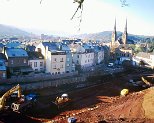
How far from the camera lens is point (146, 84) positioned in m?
69.8

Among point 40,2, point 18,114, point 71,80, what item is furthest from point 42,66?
point 40,2

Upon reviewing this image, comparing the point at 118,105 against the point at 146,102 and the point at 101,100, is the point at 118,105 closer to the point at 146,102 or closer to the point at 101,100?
the point at 146,102

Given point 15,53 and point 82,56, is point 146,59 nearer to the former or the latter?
point 82,56

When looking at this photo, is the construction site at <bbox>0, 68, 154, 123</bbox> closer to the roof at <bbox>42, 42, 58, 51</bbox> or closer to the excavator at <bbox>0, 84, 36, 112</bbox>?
the excavator at <bbox>0, 84, 36, 112</bbox>

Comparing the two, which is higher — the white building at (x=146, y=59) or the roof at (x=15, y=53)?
the roof at (x=15, y=53)

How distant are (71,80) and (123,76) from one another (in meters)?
22.6

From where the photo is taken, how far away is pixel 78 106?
4581cm

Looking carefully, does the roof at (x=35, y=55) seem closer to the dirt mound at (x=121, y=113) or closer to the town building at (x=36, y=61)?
the town building at (x=36, y=61)

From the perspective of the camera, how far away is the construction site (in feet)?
120

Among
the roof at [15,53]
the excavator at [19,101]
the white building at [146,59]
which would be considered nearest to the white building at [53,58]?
the roof at [15,53]

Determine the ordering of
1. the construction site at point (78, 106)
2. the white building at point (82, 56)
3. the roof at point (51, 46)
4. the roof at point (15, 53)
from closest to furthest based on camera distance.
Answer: the construction site at point (78, 106) → the roof at point (15, 53) → the roof at point (51, 46) → the white building at point (82, 56)

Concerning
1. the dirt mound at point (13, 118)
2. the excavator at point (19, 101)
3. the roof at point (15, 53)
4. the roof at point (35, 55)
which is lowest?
the dirt mound at point (13, 118)

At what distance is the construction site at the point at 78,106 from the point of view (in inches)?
1437

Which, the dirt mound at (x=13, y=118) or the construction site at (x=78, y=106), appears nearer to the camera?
the dirt mound at (x=13, y=118)
